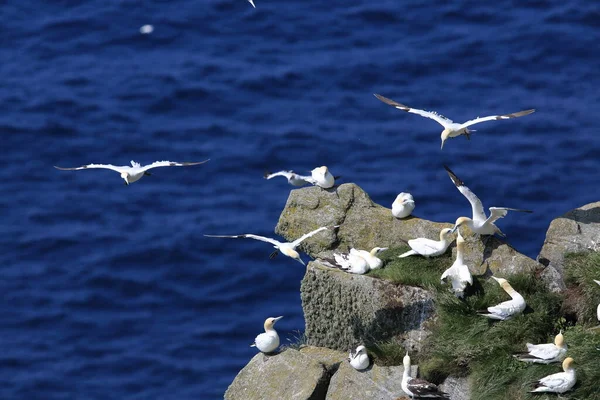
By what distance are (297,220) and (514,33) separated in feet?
61.1

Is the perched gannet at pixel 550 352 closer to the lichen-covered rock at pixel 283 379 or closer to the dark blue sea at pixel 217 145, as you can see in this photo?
the lichen-covered rock at pixel 283 379

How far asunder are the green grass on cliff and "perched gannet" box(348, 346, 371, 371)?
49.0 inches

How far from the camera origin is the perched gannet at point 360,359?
55.7 feet

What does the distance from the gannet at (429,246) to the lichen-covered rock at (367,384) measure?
1849mm

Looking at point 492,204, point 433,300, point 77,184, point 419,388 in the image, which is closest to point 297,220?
point 433,300

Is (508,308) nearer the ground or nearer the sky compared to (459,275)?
nearer the ground

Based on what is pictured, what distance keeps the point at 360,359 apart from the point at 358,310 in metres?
1.08

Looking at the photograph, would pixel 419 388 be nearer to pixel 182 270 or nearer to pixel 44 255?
pixel 182 270

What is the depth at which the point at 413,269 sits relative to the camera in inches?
711

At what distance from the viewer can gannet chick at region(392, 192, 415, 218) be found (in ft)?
62.3

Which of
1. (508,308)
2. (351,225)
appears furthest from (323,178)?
(508,308)

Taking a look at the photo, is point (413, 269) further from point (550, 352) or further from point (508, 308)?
point (550, 352)

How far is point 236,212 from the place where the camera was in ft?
104

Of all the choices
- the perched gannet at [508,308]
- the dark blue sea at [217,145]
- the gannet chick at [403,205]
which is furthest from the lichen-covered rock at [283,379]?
the dark blue sea at [217,145]
